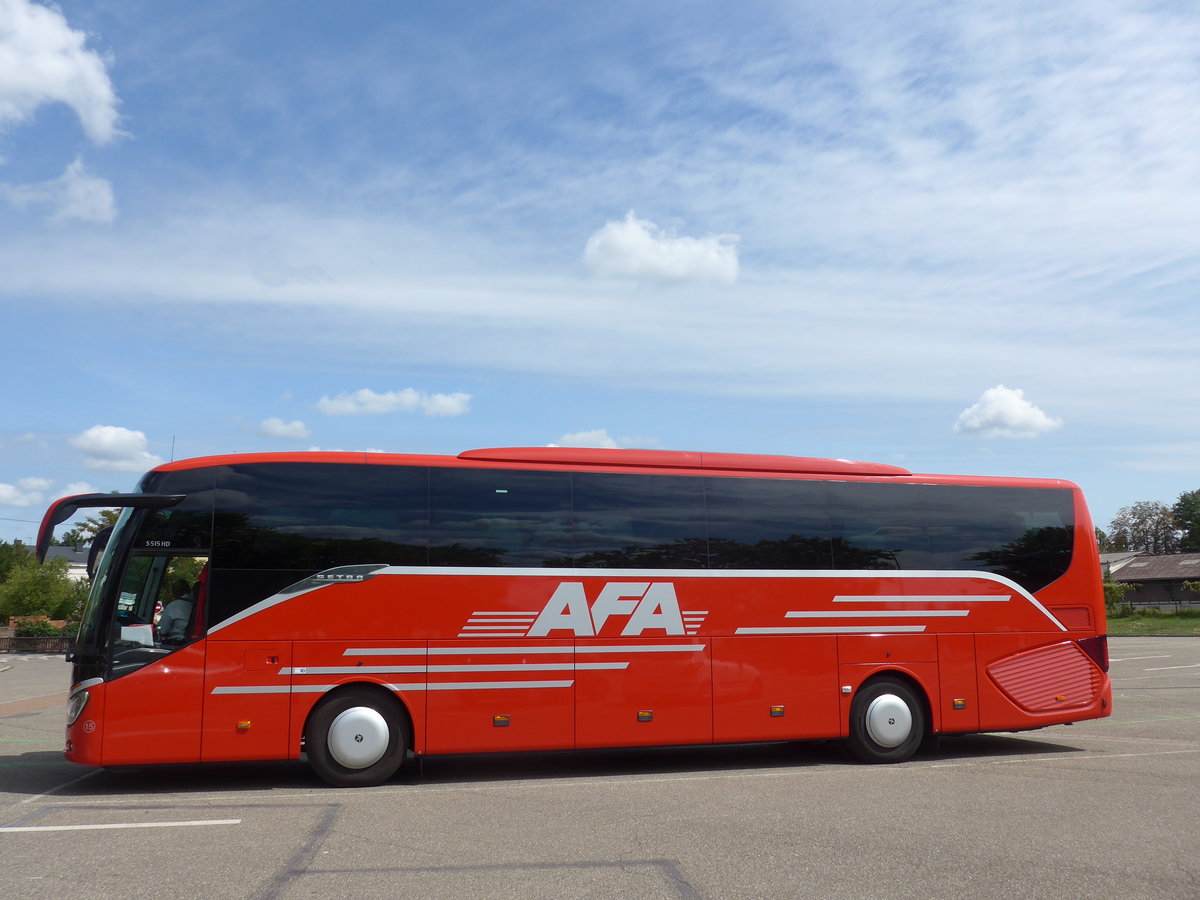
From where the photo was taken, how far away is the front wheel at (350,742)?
971 centimetres

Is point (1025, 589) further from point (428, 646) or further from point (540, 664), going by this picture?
point (428, 646)

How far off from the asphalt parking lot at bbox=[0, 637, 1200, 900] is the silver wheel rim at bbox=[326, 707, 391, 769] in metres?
0.32

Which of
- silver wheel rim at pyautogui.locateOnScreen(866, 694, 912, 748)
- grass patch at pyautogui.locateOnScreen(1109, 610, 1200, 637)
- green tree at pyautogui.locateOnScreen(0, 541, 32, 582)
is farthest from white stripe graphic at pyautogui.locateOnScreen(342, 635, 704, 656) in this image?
green tree at pyautogui.locateOnScreen(0, 541, 32, 582)

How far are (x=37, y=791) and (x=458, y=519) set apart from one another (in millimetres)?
4524

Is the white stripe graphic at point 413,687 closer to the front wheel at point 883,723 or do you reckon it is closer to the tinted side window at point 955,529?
the front wheel at point 883,723

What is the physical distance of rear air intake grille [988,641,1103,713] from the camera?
38.8ft

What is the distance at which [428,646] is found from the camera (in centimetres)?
998

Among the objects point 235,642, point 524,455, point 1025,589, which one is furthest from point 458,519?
point 1025,589

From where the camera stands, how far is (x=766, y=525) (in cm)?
1116

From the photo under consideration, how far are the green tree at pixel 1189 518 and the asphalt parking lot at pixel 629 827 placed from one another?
128826 millimetres

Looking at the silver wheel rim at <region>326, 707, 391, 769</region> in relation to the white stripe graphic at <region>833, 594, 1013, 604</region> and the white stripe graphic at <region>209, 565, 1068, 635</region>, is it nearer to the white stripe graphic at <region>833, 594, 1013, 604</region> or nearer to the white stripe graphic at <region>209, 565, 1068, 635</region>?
the white stripe graphic at <region>209, 565, 1068, 635</region>

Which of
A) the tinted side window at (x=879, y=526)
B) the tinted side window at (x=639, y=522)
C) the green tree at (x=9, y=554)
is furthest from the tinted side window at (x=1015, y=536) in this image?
the green tree at (x=9, y=554)

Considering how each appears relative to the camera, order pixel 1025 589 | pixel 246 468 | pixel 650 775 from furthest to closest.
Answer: pixel 1025 589 < pixel 650 775 < pixel 246 468

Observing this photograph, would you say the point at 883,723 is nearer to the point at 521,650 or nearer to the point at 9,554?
the point at 521,650
